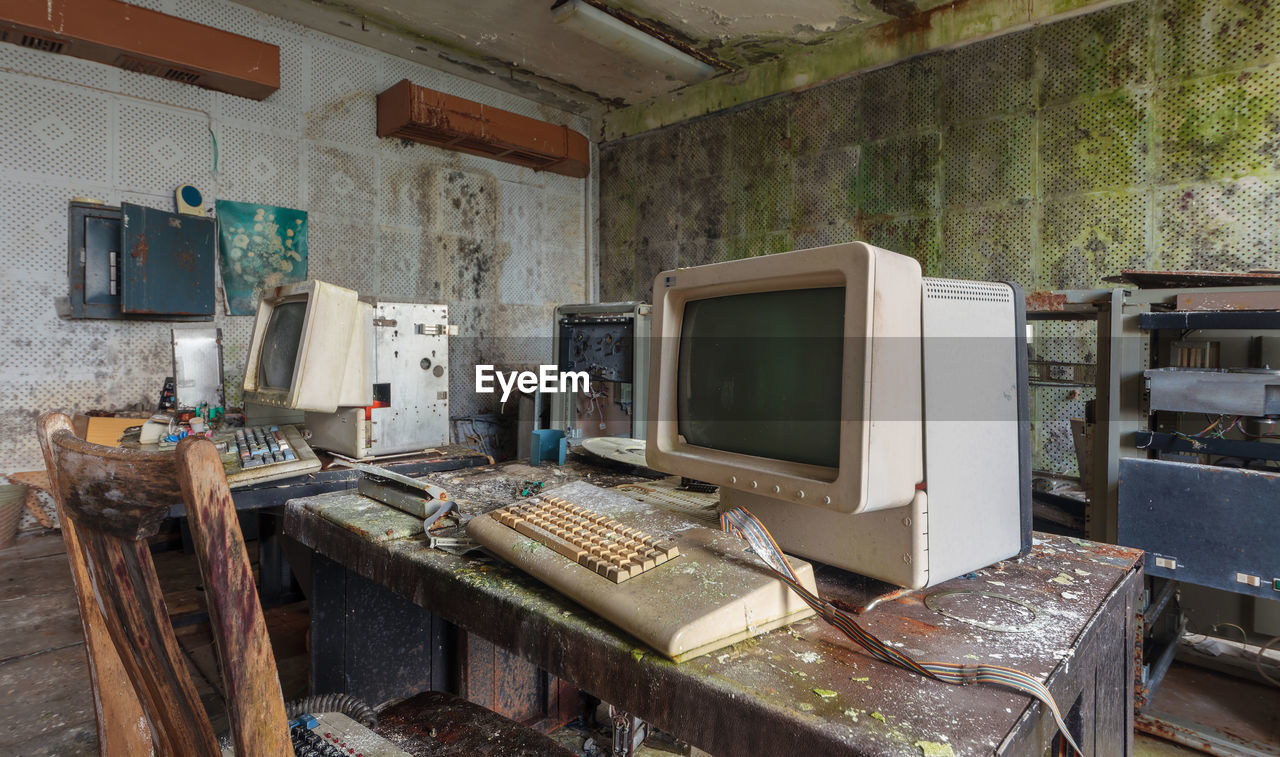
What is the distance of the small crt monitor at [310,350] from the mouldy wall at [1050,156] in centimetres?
287

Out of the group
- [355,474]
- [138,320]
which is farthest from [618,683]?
[138,320]

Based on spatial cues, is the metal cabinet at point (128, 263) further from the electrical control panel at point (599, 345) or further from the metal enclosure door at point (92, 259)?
the electrical control panel at point (599, 345)

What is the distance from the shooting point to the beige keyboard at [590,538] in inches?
32.3

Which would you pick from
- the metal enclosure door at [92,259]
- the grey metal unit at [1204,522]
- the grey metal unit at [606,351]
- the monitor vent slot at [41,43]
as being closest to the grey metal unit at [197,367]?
the metal enclosure door at [92,259]

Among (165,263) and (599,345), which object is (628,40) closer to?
(599,345)

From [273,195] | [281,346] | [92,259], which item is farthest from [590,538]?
[273,195]

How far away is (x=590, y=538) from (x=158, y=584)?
50 centimetres

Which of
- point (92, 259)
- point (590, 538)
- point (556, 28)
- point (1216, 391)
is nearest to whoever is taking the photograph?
point (590, 538)

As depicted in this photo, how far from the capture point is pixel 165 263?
321 centimetres

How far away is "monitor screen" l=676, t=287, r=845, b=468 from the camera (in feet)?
2.96

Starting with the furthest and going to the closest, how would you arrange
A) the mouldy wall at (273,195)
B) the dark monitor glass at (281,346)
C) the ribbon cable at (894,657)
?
the mouldy wall at (273,195) → the dark monitor glass at (281,346) → the ribbon cable at (894,657)

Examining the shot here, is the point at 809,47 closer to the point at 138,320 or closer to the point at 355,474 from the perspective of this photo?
the point at 355,474

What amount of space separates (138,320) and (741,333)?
3525 mm

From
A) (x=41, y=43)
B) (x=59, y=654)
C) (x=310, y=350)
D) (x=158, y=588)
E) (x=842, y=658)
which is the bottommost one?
(x=59, y=654)
